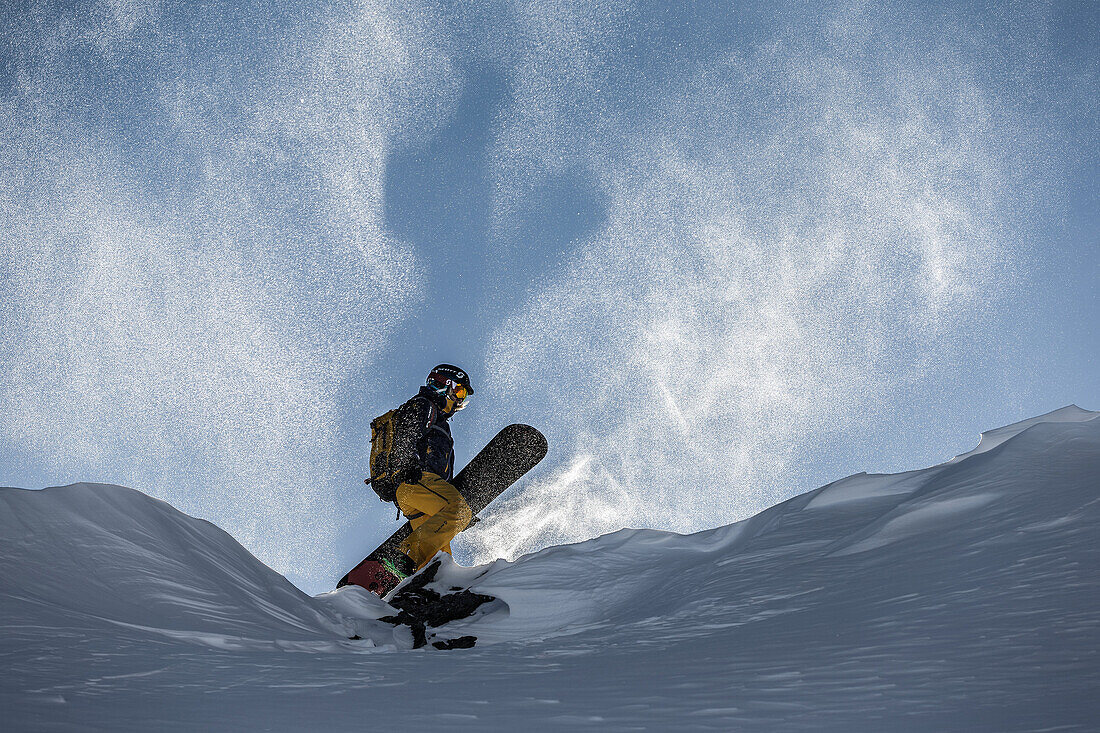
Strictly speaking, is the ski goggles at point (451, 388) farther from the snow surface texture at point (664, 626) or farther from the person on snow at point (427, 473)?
the snow surface texture at point (664, 626)

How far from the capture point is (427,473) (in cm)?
641

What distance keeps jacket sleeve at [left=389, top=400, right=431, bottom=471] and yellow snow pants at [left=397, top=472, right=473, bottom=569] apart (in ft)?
0.66

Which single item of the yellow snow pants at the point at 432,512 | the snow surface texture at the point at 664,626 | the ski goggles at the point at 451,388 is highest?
the ski goggles at the point at 451,388

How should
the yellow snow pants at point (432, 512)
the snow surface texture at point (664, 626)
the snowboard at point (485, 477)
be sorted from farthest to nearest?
the yellow snow pants at point (432, 512) → the snowboard at point (485, 477) → the snow surface texture at point (664, 626)

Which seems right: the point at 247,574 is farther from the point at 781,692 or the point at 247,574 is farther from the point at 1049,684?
the point at 1049,684

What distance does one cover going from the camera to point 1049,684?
1.24 metres

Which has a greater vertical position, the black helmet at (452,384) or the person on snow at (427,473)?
the black helmet at (452,384)

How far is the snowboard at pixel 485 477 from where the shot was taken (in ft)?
19.0

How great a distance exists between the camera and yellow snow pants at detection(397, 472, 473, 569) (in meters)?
6.04

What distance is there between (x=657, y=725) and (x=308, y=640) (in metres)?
2.14

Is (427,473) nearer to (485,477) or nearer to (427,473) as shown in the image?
(427,473)

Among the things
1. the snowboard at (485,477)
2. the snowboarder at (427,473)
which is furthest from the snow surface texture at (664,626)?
the snowboarder at (427,473)

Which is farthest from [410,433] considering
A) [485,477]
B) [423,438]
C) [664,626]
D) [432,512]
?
[664,626]

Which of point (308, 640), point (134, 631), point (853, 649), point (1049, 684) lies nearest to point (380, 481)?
point (308, 640)
